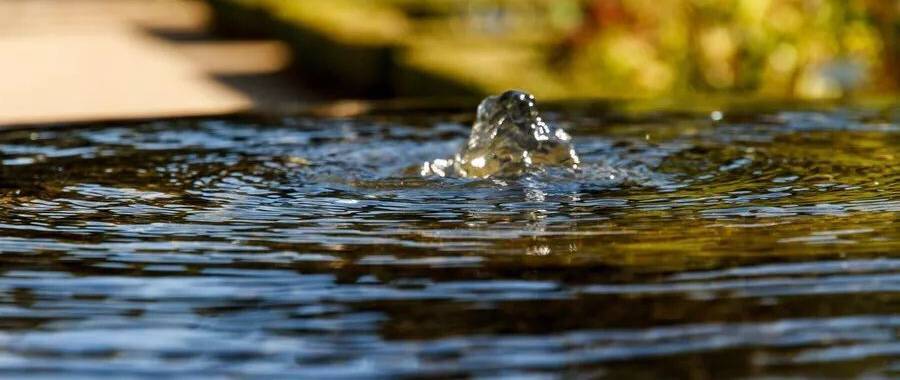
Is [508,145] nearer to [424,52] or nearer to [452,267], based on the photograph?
[452,267]

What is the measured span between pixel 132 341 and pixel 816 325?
0.75 meters

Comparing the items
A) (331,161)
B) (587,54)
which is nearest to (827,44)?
(587,54)

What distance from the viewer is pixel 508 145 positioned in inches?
137

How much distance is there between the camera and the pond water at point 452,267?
1.75 meters

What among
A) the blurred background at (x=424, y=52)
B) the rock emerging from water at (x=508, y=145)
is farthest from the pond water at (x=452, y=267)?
the blurred background at (x=424, y=52)

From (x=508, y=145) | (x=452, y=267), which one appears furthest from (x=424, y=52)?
(x=452, y=267)

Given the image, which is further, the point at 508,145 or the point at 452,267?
the point at 508,145

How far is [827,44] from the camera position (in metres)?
7.36

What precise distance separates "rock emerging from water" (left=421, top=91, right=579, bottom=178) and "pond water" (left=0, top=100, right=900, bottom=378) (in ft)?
0.29

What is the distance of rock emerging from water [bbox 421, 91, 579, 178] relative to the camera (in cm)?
338

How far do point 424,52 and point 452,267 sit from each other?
789 centimetres

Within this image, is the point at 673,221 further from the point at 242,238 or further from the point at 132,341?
the point at 132,341

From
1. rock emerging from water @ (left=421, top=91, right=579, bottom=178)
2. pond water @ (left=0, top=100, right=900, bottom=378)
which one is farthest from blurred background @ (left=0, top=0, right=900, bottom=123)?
pond water @ (left=0, top=100, right=900, bottom=378)

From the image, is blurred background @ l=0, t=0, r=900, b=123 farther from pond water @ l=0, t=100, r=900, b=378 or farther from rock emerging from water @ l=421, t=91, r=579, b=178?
pond water @ l=0, t=100, r=900, b=378
